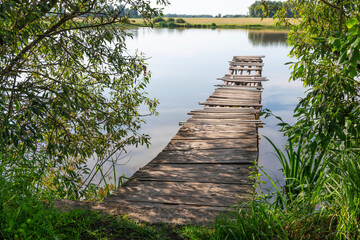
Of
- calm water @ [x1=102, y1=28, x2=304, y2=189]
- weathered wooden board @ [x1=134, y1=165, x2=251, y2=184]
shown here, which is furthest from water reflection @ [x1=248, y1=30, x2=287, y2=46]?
weathered wooden board @ [x1=134, y1=165, x2=251, y2=184]

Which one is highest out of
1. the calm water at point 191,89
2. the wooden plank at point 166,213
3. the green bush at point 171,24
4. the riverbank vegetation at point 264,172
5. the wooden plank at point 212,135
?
the green bush at point 171,24

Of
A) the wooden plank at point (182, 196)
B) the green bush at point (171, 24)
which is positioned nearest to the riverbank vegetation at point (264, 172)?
the wooden plank at point (182, 196)

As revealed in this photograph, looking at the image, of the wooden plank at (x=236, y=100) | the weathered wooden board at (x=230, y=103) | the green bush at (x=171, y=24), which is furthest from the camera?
the green bush at (x=171, y=24)

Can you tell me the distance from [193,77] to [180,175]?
1800 centimetres

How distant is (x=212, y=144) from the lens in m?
6.45

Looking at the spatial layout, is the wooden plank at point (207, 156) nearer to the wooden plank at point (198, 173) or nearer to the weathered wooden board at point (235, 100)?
the wooden plank at point (198, 173)

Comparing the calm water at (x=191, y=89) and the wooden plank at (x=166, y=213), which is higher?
the wooden plank at (x=166, y=213)

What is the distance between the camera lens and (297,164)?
4066 mm

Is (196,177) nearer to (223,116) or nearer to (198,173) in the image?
(198,173)

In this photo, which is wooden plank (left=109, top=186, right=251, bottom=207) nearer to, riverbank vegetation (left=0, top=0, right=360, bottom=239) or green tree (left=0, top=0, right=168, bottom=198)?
riverbank vegetation (left=0, top=0, right=360, bottom=239)

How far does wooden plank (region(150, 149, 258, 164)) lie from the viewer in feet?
18.4

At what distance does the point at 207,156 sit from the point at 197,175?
83 centimetres

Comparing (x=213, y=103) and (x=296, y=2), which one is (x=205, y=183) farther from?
(x=213, y=103)

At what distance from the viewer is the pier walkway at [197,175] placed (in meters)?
3.37
